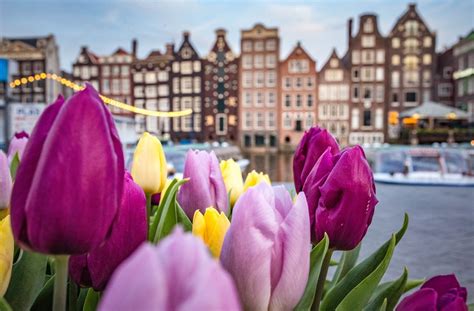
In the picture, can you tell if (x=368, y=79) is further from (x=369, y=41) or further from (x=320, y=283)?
(x=320, y=283)

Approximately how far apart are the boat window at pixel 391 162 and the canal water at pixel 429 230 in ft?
4.04

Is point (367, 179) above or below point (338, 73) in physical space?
below

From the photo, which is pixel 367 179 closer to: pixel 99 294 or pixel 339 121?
pixel 99 294

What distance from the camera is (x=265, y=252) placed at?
1.00 ft

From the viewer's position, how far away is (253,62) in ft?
97.3

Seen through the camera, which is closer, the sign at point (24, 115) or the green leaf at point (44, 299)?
the green leaf at point (44, 299)

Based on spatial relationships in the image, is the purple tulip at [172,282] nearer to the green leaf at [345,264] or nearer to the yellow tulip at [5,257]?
the yellow tulip at [5,257]

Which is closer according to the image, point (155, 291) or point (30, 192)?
point (155, 291)

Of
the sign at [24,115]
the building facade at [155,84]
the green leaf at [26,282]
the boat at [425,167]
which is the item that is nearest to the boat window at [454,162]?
the boat at [425,167]

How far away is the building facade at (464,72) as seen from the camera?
25278 mm

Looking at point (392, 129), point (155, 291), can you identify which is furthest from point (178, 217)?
point (392, 129)

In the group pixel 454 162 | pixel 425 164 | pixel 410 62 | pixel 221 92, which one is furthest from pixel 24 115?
pixel 410 62

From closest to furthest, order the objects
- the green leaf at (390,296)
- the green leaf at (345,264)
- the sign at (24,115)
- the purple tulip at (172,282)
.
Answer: the purple tulip at (172,282)
the green leaf at (390,296)
the green leaf at (345,264)
the sign at (24,115)

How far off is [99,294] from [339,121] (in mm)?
28996
